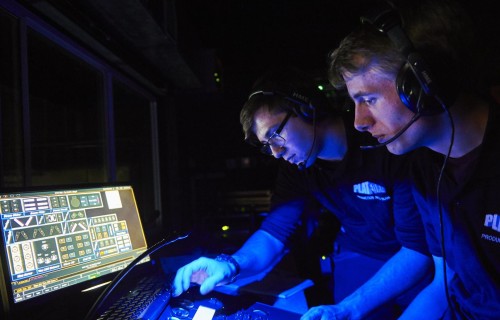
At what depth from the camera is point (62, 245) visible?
2.90ft

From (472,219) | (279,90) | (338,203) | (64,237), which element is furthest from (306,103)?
(64,237)

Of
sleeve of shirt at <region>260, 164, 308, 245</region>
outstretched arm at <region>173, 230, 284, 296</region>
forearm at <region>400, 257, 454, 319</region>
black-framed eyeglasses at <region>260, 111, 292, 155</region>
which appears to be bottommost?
forearm at <region>400, 257, 454, 319</region>

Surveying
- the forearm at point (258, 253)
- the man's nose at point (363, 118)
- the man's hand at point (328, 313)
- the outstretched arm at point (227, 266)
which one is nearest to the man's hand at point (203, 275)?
the outstretched arm at point (227, 266)

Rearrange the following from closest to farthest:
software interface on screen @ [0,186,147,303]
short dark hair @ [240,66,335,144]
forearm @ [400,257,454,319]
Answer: software interface on screen @ [0,186,147,303], forearm @ [400,257,454,319], short dark hair @ [240,66,335,144]

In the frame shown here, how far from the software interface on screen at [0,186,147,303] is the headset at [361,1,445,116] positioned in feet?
3.25

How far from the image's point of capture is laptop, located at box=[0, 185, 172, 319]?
2.50ft

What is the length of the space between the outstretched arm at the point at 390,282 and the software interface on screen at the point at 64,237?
0.82 metres

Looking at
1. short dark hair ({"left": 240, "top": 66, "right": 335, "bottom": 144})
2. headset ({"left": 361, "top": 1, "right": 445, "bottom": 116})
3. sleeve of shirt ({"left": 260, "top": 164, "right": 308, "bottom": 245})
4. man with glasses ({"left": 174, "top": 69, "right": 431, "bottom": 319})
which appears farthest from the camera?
sleeve of shirt ({"left": 260, "top": 164, "right": 308, "bottom": 245})

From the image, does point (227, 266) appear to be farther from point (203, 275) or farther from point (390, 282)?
point (390, 282)

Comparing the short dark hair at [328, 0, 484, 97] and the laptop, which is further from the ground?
the short dark hair at [328, 0, 484, 97]

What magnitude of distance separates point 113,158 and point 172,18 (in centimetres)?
102

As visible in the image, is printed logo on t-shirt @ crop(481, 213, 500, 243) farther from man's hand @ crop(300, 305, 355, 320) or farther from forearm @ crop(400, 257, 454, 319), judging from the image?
man's hand @ crop(300, 305, 355, 320)

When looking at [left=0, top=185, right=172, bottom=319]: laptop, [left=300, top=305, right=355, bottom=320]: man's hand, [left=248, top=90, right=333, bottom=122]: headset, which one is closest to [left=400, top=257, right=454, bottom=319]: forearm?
[left=300, top=305, right=355, bottom=320]: man's hand

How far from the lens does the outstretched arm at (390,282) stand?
1.06m
